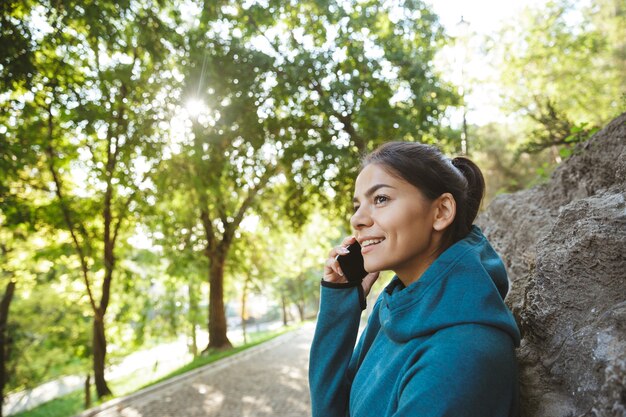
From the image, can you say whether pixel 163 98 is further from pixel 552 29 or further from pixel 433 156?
pixel 552 29

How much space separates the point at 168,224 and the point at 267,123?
21.9 feet

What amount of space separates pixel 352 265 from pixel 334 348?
15.9 inches

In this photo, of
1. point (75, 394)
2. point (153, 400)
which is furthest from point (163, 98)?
point (75, 394)

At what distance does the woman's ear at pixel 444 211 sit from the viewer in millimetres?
1548

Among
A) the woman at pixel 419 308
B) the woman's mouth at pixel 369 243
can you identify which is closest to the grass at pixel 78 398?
the woman at pixel 419 308

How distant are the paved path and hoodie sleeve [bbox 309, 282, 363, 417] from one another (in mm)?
7244

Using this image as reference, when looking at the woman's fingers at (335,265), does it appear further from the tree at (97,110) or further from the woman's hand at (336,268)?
the tree at (97,110)

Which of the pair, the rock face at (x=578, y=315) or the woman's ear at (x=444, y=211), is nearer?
the rock face at (x=578, y=315)

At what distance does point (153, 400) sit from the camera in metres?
9.63

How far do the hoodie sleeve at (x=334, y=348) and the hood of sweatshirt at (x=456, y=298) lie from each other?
1.44 feet

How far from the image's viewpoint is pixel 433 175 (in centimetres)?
158

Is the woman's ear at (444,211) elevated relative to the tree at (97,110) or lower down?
lower down

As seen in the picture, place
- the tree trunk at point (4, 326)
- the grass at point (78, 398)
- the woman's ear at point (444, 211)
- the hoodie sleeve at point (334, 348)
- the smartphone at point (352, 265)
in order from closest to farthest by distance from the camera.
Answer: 1. the woman's ear at point (444, 211)
2. the hoodie sleeve at point (334, 348)
3. the smartphone at point (352, 265)
4. the grass at point (78, 398)
5. the tree trunk at point (4, 326)

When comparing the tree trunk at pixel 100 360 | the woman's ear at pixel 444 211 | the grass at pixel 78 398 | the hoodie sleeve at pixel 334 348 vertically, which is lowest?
the grass at pixel 78 398
